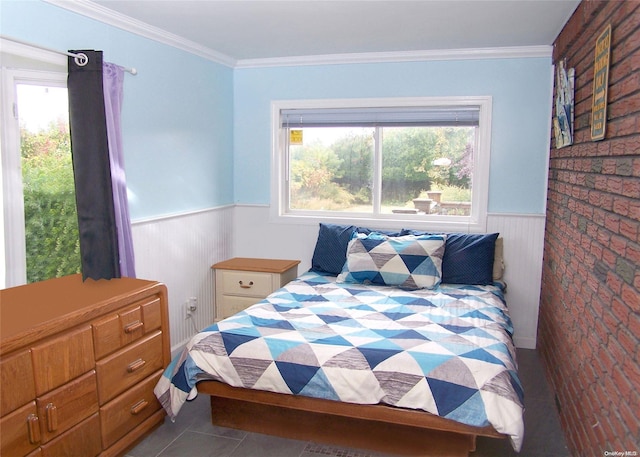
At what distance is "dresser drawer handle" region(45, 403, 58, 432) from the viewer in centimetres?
193

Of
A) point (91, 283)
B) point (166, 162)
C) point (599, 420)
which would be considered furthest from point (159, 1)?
point (599, 420)

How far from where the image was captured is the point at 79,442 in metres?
2.09

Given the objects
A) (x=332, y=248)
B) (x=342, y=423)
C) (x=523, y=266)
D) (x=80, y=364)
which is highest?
(x=332, y=248)

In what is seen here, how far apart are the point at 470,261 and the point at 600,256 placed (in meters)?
1.43

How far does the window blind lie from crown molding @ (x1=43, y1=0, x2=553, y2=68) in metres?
0.36

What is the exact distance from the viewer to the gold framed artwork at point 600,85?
2.08 m

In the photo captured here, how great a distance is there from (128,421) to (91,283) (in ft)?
2.29

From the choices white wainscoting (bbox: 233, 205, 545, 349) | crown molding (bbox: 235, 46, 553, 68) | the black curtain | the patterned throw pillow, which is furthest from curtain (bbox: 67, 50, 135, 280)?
white wainscoting (bbox: 233, 205, 545, 349)

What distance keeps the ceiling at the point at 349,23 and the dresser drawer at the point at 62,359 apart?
1.76 m

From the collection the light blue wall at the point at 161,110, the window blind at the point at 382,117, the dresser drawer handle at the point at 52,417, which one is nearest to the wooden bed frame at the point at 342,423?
the dresser drawer handle at the point at 52,417

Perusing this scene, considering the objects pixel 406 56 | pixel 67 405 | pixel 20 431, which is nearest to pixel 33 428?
pixel 20 431

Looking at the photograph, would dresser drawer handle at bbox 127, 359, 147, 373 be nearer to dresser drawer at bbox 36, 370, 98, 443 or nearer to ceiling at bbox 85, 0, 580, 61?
dresser drawer at bbox 36, 370, 98, 443

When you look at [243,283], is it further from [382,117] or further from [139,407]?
[382,117]

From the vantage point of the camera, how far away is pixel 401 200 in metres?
4.13
